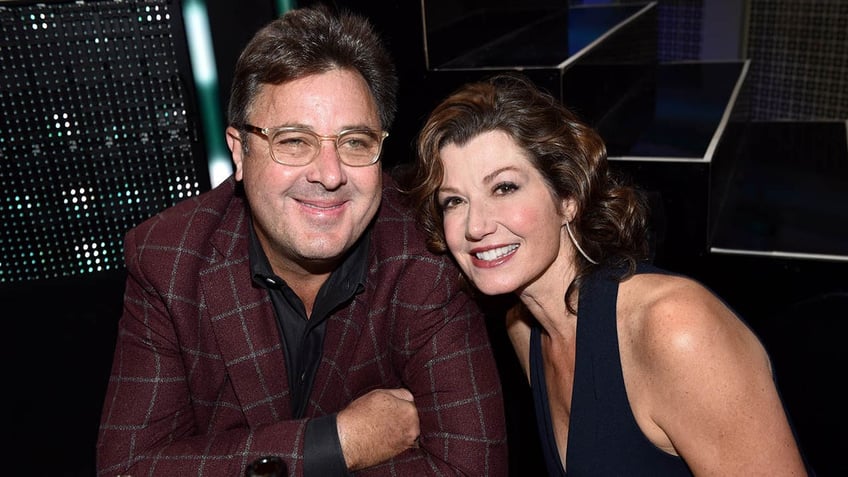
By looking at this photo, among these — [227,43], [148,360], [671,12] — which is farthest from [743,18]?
[148,360]

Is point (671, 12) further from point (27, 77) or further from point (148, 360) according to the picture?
point (148, 360)

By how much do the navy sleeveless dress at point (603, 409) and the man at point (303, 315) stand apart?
7.4 inches

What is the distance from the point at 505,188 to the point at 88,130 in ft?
5.03

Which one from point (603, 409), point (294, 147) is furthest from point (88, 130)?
point (603, 409)

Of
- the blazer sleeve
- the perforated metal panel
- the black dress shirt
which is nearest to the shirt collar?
the black dress shirt

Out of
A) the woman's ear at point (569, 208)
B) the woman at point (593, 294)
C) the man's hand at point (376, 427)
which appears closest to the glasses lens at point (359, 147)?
the woman at point (593, 294)

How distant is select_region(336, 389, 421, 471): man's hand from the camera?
1738 millimetres

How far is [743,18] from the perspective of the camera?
6.31 metres

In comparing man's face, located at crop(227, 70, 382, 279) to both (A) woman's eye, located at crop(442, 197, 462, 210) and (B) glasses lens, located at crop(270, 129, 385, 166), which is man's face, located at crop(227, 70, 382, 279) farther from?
(A) woman's eye, located at crop(442, 197, 462, 210)

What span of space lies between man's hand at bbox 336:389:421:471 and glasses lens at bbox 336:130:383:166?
0.55 m

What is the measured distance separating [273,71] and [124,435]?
34.3 inches

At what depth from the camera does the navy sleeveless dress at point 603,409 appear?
170cm

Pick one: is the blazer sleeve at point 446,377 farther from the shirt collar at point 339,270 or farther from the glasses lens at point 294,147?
the glasses lens at point 294,147

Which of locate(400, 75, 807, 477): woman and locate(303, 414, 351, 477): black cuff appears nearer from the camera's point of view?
locate(400, 75, 807, 477): woman
